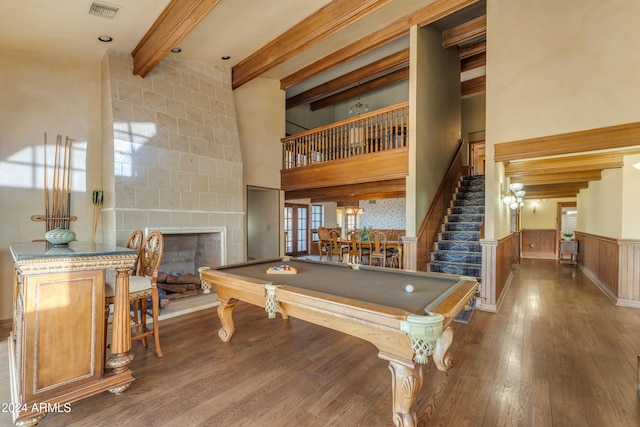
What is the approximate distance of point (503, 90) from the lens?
4.32 meters

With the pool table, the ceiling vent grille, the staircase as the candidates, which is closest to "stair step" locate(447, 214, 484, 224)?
the staircase

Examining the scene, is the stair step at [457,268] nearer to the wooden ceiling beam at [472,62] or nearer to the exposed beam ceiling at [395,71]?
the exposed beam ceiling at [395,71]

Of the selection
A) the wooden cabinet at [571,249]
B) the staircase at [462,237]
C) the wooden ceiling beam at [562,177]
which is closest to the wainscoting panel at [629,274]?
the wooden ceiling beam at [562,177]

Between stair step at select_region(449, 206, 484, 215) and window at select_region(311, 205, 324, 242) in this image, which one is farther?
window at select_region(311, 205, 324, 242)

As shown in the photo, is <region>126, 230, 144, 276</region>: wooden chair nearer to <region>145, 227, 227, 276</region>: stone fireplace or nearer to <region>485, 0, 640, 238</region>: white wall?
<region>145, 227, 227, 276</region>: stone fireplace

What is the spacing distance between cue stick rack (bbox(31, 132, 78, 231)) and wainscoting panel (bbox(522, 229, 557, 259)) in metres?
12.6

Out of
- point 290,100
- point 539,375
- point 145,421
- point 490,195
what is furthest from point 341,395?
point 290,100

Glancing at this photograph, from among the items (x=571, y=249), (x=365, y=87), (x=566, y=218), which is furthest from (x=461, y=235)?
(x=566, y=218)

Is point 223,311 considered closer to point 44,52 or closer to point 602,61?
point 44,52

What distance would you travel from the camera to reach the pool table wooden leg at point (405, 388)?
1.69 meters

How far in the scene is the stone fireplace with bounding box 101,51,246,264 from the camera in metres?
4.02

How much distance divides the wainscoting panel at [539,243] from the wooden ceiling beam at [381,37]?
8.82 metres

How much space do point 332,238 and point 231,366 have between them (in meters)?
4.87

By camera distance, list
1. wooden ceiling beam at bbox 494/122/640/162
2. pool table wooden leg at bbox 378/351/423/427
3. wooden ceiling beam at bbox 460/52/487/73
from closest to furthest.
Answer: pool table wooden leg at bbox 378/351/423/427 → wooden ceiling beam at bbox 494/122/640/162 → wooden ceiling beam at bbox 460/52/487/73
